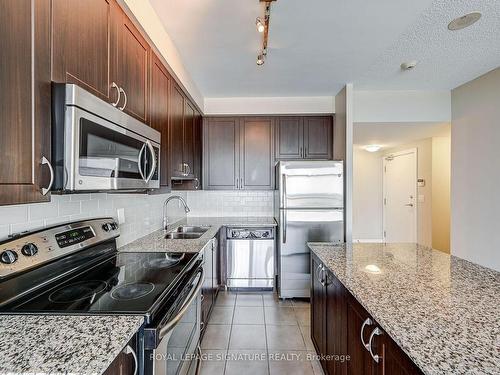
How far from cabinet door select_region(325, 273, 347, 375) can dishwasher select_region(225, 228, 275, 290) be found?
65.0 inches

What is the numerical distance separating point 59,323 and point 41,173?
49 cm

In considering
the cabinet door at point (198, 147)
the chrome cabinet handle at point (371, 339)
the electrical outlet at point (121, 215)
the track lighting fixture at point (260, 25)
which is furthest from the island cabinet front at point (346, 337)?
the cabinet door at point (198, 147)

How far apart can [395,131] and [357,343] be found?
3503 mm

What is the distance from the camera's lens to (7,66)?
781 mm

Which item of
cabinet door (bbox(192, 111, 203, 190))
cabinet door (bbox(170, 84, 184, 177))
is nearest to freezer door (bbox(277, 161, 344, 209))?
Answer: cabinet door (bbox(192, 111, 203, 190))

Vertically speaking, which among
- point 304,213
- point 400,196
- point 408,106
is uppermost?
point 408,106

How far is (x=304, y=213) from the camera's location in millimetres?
3199

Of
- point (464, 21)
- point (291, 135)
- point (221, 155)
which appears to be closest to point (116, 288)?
point (221, 155)

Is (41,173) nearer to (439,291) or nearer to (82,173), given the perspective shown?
(82,173)

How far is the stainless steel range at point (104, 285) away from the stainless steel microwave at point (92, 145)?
1.30 ft

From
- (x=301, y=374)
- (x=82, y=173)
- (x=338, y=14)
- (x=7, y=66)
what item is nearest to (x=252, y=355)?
(x=301, y=374)

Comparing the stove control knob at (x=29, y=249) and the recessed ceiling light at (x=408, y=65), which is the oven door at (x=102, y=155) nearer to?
the stove control knob at (x=29, y=249)

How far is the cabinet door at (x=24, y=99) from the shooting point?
0.78 m

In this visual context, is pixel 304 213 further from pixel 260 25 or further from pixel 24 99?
pixel 24 99
